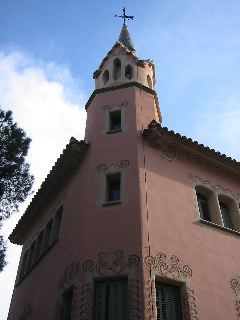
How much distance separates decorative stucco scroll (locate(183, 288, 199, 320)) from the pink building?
0.03m

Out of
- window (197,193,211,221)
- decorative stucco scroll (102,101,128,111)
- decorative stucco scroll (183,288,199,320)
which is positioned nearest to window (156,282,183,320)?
decorative stucco scroll (183,288,199,320)

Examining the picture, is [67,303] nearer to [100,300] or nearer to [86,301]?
[86,301]

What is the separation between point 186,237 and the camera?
12062 mm

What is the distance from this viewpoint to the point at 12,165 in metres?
13.4

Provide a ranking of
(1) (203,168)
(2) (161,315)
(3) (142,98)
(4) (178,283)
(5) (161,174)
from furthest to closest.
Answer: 1. (3) (142,98)
2. (1) (203,168)
3. (5) (161,174)
4. (4) (178,283)
5. (2) (161,315)

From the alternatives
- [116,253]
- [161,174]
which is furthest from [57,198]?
[116,253]

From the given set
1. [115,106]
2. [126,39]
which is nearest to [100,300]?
[115,106]

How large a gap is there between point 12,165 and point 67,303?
15.6 ft

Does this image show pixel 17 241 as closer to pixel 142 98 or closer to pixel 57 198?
pixel 57 198

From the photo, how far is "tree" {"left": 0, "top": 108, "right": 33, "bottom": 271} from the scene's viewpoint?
1326 centimetres

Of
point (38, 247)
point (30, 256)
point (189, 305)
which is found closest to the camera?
point (189, 305)

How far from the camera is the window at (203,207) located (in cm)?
1395

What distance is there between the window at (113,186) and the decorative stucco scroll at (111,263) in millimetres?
2377

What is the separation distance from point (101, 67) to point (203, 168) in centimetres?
799
